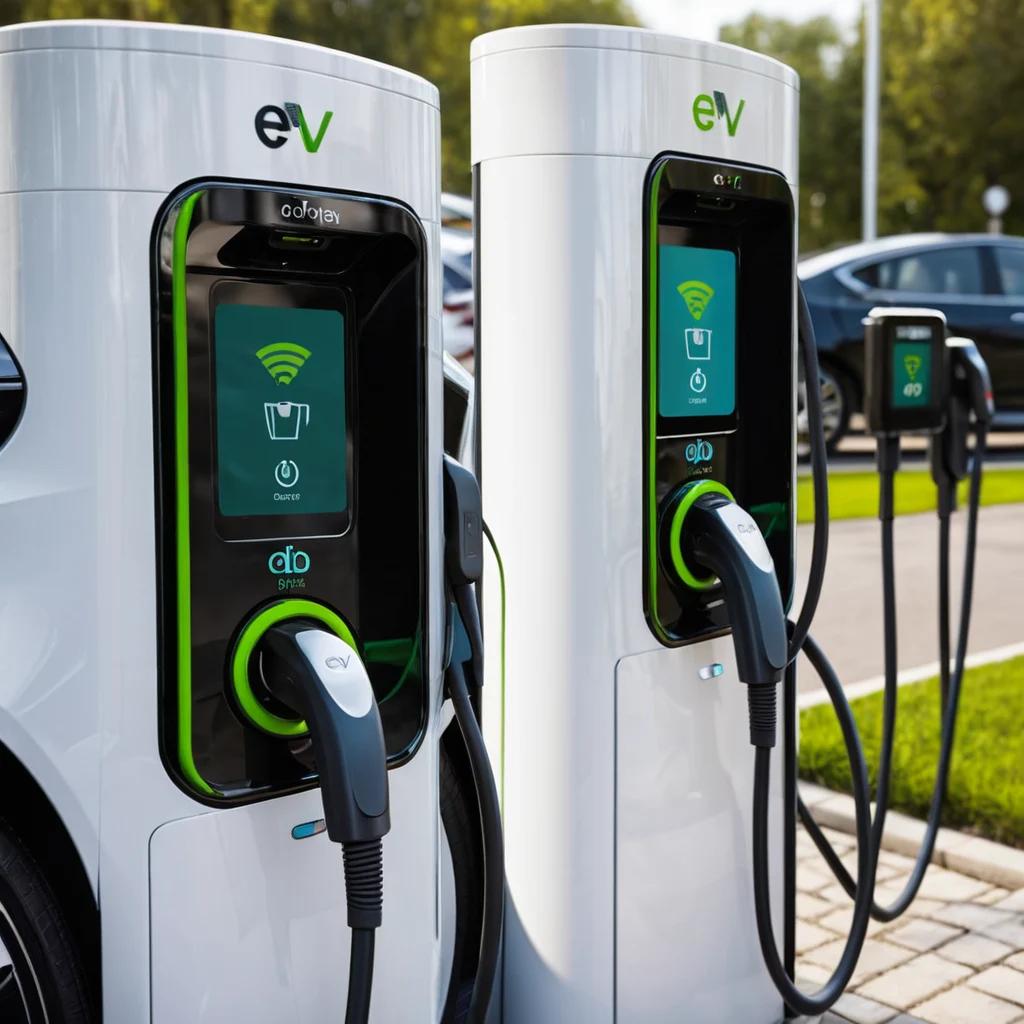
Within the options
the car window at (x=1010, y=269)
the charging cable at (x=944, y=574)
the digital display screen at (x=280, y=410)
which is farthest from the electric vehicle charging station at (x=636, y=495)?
the car window at (x=1010, y=269)

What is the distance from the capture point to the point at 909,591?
6.89 meters

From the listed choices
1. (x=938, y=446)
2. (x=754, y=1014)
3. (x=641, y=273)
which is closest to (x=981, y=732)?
(x=938, y=446)

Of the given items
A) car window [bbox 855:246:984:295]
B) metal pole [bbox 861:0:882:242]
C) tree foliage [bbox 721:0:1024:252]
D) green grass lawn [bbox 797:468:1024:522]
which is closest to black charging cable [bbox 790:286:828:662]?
green grass lawn [bbox 797:468:1024:522]

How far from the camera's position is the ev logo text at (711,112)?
2348 millimetres

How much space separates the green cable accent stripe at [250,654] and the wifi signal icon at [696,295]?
3.02 ft

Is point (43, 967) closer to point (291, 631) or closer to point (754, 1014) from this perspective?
point (291, 631)

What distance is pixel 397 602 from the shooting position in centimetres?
194

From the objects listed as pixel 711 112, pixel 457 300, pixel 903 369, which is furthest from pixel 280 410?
pixel 457 300

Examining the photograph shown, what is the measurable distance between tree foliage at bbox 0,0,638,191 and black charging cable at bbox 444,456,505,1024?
15853 millimetres

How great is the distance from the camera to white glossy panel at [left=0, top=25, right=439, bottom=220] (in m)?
1.61

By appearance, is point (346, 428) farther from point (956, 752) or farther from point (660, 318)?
point (956, 752)

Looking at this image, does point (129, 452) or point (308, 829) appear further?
point (308, 829)

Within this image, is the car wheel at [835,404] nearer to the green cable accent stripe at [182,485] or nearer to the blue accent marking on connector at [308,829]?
the blue accent marking on connector at [308,829]

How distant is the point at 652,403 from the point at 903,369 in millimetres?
1232
